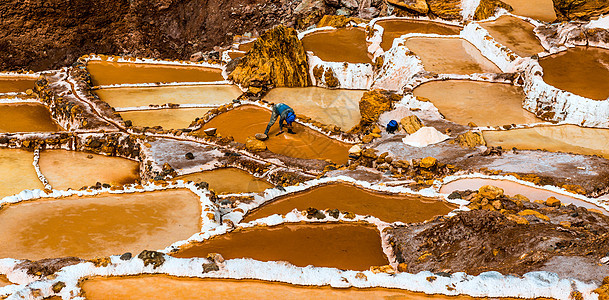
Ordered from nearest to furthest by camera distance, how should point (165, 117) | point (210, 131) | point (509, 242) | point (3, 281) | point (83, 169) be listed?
1. point (3, 281)
2. point (509, 242)
3. point (83, 169)
4. point (210, 131)
5. point (165, 117)

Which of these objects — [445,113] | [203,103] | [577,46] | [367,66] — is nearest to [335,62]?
[367,66]

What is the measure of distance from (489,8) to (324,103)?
836 centimetres

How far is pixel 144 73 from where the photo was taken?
19969 millimetres

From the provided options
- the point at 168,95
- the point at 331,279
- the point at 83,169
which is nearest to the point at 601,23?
the point at 168,95

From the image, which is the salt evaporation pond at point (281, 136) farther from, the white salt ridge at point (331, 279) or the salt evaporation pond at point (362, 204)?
the white salt ridge at point (331, 279)

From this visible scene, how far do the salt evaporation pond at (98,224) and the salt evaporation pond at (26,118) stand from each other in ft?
25.8

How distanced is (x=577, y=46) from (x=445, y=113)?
6.28 m

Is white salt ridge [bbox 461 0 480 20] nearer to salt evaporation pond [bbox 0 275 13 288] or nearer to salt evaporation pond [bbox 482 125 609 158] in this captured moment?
salt evaporation pond [bbox 482 125 609 158]

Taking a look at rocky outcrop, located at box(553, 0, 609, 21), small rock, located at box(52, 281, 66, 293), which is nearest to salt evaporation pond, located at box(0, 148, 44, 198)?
small rock, located at box(52, 281, 66, 293)

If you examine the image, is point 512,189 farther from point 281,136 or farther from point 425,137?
point 281,136

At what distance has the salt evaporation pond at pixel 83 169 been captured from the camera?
1295 cm

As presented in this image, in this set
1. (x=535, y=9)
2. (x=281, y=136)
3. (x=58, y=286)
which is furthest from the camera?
(x=535, y=9)

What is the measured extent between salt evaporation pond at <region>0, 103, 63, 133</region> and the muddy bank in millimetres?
11915

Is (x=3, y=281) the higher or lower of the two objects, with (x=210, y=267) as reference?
lower
